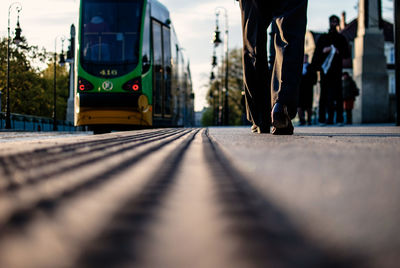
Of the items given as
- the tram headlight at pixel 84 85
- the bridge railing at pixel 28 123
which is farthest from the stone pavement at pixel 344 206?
the bridge railing at pixel 28 123

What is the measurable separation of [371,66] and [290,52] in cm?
1486

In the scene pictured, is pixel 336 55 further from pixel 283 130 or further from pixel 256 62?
pixel 283 130

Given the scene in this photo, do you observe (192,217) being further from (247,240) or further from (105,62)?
(105,62)

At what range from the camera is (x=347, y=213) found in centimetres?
54

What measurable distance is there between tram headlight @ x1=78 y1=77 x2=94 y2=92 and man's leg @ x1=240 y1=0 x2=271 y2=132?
6451 mm

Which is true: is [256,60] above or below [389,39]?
below

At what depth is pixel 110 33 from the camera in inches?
426

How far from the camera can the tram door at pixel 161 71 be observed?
1127cm

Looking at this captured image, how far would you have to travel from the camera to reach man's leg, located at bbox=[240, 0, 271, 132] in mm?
4367

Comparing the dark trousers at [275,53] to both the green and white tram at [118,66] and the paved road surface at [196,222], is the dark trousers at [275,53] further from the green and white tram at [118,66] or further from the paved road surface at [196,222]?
the green and white tram at [118,66]

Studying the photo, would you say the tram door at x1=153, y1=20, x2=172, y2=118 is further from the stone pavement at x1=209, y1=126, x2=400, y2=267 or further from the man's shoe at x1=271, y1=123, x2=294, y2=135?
the stone pavement at x1=209, y1=126, x2=400, y2=267

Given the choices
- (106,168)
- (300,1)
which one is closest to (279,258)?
(106,168)

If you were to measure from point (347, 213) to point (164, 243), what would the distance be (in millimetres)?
250

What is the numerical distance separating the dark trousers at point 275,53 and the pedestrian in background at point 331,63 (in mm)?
6945
